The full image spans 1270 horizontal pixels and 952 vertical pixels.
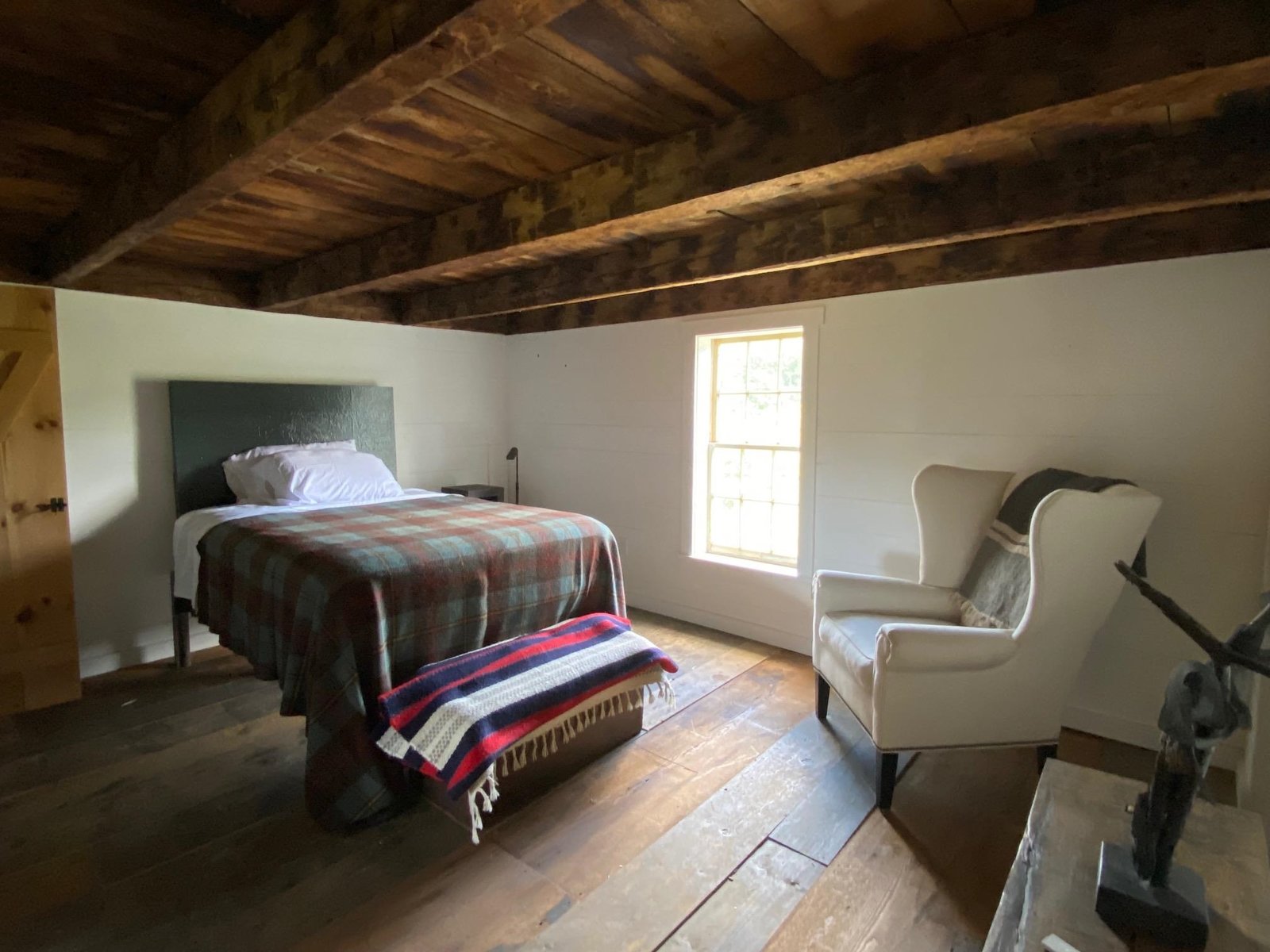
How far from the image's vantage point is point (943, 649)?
2.21m

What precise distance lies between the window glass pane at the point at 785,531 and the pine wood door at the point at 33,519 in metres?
3.64

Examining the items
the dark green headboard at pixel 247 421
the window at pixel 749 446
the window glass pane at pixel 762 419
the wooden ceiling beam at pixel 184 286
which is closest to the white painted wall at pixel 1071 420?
the window at pixel 749 446

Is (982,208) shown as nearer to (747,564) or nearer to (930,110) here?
(930,110)

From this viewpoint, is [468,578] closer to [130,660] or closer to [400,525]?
[400,525]

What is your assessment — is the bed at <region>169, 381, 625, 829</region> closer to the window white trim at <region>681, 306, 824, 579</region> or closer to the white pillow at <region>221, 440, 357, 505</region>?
the white pillow at <region>221, 440, 357, 505</region>

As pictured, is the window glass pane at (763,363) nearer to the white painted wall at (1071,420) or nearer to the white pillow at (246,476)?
the white painted wall at (1071,420)

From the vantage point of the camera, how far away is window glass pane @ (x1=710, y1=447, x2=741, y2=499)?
160 inches

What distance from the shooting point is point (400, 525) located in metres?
3.00

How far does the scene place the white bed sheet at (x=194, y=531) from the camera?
3.18 metres

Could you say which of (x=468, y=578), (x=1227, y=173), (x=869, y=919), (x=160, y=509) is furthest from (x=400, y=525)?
(x=1227, y=173)

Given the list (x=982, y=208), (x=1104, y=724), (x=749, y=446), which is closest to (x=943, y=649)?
(x=1104, y=724)

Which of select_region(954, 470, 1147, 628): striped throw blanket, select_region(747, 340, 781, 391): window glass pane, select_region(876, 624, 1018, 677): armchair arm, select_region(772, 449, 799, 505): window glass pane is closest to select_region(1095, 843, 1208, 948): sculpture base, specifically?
select_region(876, 624, 1018, 677): armchair arm

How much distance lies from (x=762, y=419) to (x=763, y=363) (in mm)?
328

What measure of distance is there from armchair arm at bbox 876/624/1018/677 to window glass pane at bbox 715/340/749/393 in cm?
208
